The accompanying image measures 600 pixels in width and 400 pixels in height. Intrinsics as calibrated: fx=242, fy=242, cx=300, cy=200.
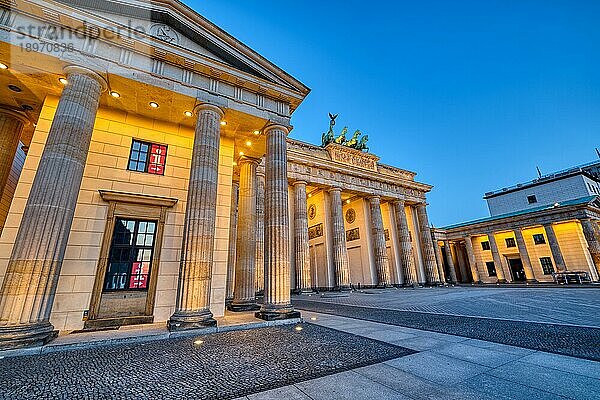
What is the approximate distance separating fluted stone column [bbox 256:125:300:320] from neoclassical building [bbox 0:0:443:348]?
0.15 feet

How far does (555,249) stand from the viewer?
95.3 feet

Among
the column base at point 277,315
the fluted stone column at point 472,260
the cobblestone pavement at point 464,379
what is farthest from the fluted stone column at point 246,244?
the fluted stone column at point 472,260

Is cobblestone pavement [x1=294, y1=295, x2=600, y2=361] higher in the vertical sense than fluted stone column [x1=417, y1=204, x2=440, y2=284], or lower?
lower

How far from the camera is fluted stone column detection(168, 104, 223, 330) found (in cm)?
711

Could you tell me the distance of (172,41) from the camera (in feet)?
29.9

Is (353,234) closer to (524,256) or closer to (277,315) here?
(524,256)

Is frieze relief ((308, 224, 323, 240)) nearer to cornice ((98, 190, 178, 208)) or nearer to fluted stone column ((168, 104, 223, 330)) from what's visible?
cornice ((98, 190, 178, 208))

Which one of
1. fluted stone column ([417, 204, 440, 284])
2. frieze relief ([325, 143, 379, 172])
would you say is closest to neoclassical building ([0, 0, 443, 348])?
frieze relief ([325, 143, 379, 172])

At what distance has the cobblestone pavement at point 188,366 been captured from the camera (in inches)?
127

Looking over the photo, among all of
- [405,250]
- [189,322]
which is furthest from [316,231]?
[189,322]

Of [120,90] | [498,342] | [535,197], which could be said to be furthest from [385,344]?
[535,197]

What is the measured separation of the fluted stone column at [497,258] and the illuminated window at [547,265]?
442 centimetres

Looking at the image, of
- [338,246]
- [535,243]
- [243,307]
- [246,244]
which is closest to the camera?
[243,307]

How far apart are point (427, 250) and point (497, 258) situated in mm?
13064
